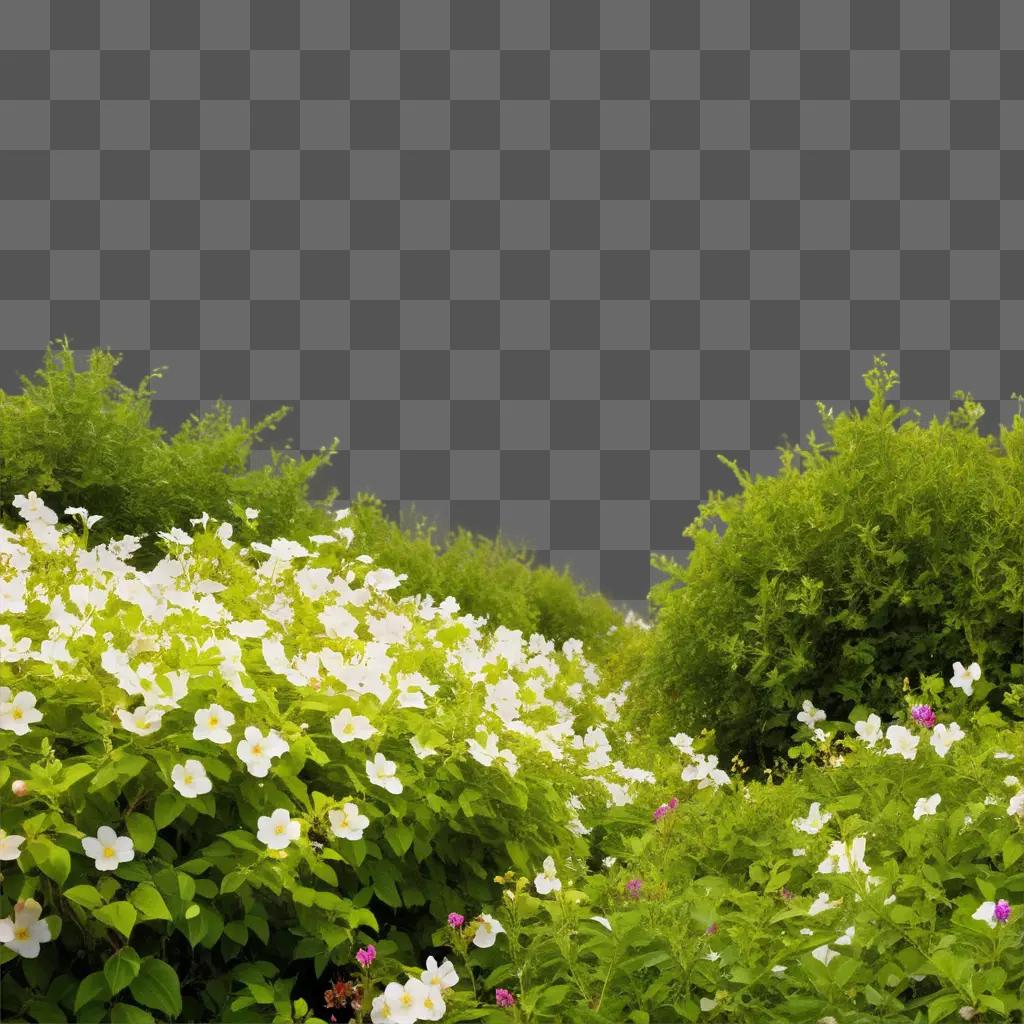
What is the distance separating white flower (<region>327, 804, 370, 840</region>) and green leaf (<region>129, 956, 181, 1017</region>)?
1.73ft

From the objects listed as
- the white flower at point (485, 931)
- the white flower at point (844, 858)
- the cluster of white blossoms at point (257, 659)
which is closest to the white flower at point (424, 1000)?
the white flower at point (485, 931)

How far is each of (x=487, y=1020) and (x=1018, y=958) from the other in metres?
1.39

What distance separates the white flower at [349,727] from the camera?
3.34m

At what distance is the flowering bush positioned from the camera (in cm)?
295

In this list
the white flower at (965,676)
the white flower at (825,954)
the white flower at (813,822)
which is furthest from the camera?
the white flower at (965,676)

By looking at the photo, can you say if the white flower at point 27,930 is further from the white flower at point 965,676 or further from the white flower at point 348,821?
the white flower at point 965,676

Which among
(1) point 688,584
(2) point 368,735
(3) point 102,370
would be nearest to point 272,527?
(3) point 102,370

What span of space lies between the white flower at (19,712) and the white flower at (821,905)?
2112 millimetres

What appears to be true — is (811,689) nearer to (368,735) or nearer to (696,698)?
(696,698)

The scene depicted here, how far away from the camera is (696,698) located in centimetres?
699

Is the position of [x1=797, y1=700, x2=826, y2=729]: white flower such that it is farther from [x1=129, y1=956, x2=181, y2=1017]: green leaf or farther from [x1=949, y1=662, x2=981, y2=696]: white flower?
[x1=129, y1=956, x2=181, y2=1017]: green leaf

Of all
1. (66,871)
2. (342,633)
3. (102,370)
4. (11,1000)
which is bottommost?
(11,1000)

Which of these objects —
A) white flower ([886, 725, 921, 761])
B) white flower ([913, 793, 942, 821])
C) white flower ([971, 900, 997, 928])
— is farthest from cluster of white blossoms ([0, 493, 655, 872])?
white flower ([971, 900, 997, 928])

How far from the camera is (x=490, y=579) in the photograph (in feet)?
35.4
